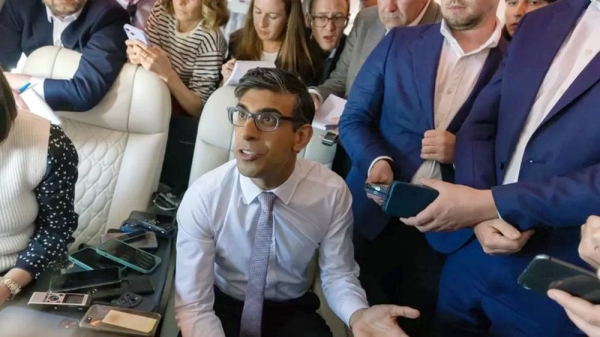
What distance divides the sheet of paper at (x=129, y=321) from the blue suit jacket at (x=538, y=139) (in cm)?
82

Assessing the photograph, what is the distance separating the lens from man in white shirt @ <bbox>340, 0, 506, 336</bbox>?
1.50m

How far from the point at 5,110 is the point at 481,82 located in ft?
4.02

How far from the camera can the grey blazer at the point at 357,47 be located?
196 centimetres

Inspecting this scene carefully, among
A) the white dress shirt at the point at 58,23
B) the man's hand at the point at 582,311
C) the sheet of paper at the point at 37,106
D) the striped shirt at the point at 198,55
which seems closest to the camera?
the man's hand at the point at 582,311

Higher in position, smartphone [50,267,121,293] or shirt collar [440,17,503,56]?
A: shirt collar [440,17,503,56]

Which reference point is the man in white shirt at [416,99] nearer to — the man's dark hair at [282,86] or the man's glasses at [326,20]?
the man's dark hair at [282,86]

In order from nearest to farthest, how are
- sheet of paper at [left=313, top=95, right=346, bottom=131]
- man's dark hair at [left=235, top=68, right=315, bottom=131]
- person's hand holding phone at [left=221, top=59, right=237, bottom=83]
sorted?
man's dark hair at [left=235, top=68, right=315, bottom=131], sheet of paper at [left=313, top=95, right=346, bottom=131], person's hand holding phone at [left=221, top=59, right=237, bottom=83]

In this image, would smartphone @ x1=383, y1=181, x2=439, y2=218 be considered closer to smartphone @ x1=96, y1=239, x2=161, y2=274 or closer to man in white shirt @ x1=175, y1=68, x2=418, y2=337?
man in white shirt @ x1=175, y1=68, x2=418, y2=337

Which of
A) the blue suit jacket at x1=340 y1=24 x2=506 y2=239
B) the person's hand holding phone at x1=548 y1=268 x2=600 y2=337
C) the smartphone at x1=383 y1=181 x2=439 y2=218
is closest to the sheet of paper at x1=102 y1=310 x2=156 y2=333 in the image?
the smartphone at x1=383 y1=181 x2=439 y2=218

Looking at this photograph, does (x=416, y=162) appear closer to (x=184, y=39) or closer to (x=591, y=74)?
(x=591, y=74)

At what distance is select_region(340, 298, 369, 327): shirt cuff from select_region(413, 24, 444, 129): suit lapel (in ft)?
1.72

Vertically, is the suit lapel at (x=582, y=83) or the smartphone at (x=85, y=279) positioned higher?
the suit lapel at (x=582, y=83)

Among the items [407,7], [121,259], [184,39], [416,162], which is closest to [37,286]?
[121,259]

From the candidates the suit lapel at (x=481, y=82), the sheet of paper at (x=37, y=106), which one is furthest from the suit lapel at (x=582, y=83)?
the sheet of paper at (x=37, y=106)
